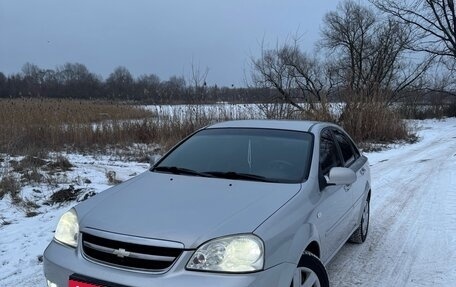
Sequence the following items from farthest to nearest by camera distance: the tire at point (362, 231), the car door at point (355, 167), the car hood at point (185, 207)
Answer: the tire at point (362, 231), the car door at point (355, 167), the car hood at point (185, 207)

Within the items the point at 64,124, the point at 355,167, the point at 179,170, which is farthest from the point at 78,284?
A: the point at 64,124

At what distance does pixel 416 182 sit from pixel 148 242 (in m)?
8.05

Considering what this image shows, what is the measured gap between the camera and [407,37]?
40219 millimetres

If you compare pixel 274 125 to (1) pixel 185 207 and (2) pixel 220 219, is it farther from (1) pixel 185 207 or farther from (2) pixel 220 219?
(2) pixel 220 219

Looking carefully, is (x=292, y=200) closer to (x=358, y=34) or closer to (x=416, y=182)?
(x=416, y=182)

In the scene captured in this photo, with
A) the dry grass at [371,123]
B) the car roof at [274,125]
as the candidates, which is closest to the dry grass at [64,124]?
the car roof at [274,125]

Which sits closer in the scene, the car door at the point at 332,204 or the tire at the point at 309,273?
the tire at the point at 309,273

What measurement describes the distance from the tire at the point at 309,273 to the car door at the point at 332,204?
1.23ft

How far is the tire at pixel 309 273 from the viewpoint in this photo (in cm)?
304

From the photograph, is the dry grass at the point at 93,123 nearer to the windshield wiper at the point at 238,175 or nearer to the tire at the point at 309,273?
the windshield wiper at the point at 238,175

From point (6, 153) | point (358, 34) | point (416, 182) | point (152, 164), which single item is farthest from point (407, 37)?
point (152, 164)

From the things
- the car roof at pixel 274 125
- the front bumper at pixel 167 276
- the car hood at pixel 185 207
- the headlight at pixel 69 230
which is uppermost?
the car roof at pixel 274 125

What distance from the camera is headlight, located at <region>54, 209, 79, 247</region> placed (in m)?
3.07

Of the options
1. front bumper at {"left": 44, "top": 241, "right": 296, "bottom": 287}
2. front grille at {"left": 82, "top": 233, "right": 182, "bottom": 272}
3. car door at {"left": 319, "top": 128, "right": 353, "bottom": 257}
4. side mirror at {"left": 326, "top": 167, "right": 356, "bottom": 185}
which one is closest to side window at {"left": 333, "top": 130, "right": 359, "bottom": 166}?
car door at {"left": 319, "top": 128, "right": 353, "bottom": 257}
